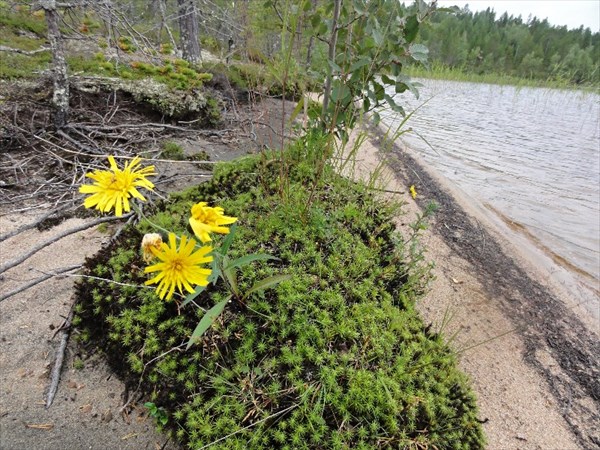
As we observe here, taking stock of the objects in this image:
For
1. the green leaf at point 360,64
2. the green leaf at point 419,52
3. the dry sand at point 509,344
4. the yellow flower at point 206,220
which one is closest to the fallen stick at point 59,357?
the yellow flower at point 206,220

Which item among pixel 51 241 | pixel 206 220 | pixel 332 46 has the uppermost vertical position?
pixel 332 46

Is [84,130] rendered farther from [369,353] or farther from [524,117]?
[524,117]

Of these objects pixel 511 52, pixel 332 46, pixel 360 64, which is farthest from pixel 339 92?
pixel 511 52

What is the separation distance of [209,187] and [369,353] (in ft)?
5.15

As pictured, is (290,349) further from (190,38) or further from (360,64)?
(190,38)

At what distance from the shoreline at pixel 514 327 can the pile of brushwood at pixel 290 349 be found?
1.05 feet

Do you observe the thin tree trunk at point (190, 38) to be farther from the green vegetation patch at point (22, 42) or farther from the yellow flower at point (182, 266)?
the yellow flower at point (182, 266)

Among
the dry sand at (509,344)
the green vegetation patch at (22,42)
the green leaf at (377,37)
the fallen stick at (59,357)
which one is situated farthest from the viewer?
the green vegetation patch at (22,42)

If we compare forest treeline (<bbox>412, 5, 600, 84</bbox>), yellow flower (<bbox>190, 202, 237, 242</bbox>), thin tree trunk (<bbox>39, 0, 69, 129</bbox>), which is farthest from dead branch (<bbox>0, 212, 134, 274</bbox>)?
forest treeline (<bbox>412, 5, 600, 84</bbox>)

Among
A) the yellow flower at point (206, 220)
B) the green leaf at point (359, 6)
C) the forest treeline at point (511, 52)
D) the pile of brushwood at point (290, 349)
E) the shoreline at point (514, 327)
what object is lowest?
the shoreline at point (514, 327)

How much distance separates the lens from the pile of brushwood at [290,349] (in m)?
1.24

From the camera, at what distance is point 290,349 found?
142 cm

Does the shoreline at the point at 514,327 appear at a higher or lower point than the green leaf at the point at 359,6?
lower

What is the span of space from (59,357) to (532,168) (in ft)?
24.6
